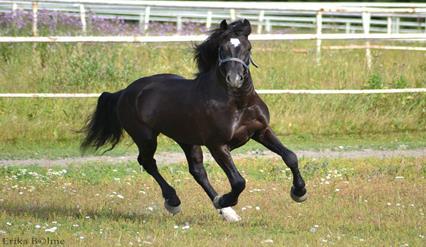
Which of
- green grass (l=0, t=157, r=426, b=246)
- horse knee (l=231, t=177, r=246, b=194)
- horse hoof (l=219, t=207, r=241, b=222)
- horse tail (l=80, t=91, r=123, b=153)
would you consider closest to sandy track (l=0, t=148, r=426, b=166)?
green grass (l=0, t=157, r=426, b=246)

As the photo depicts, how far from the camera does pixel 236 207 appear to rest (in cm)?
893

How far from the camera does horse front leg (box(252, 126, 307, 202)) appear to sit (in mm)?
7980

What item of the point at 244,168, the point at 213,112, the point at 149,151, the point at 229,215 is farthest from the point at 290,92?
the point at 213,112

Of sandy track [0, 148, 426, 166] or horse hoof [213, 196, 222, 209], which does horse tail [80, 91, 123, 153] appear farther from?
sandy track [0, 148, 426, 166]

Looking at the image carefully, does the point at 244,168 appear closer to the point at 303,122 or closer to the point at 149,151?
the point at 149,151

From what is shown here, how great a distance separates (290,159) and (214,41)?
1245mm

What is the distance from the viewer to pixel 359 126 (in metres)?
14.8

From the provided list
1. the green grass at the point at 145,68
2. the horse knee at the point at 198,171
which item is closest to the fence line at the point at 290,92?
the green grass at the point at 145,68

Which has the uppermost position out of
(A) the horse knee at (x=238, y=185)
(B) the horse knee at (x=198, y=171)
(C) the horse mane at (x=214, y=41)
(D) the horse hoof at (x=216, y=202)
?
(C) the horse mane at (x=214, y=41)

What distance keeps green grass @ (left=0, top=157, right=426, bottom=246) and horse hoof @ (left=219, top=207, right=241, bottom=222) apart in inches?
2.8

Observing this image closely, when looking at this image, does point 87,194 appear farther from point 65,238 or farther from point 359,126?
point 359,126

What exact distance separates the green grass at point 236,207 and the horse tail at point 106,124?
1.95 feet

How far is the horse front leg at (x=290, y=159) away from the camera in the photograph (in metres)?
7.98

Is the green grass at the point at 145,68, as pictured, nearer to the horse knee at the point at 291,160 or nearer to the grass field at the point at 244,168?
the grass field at the point at 244,168
